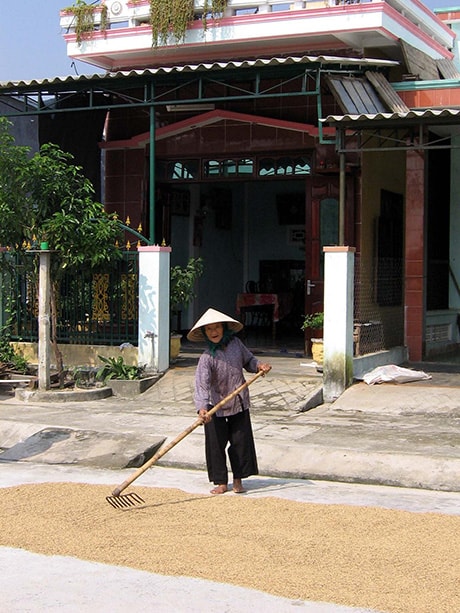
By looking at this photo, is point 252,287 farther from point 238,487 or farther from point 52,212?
point 238,487

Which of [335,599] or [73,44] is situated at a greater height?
[73,44]

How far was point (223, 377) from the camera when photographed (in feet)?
24.2

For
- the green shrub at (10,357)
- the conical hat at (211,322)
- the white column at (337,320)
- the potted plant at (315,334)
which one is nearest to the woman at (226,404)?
the conical hat at (211,322)

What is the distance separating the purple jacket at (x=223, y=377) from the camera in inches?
288

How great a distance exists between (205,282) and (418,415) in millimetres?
8025

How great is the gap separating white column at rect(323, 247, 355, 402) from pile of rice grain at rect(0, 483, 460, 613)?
4310 millimetres

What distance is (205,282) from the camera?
17844mm

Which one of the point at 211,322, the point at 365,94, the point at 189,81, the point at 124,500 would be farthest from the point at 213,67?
the point at 124,500

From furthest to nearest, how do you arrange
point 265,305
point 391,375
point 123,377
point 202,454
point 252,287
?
point 252,287
point 265,305
point 123,377
point 391,375
point 202,454

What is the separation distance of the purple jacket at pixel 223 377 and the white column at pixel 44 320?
479cm

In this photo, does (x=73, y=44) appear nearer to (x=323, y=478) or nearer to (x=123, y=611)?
(x=323, y=478)

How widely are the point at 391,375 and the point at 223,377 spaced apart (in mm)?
4673

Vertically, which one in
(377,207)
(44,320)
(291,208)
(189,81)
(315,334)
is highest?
(189,81)

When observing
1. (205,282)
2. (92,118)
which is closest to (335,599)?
(92,118)
